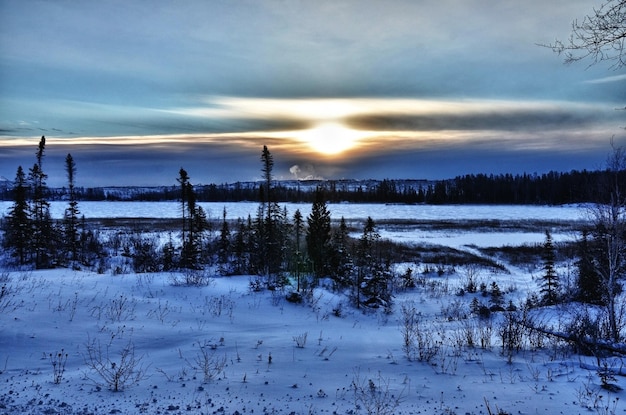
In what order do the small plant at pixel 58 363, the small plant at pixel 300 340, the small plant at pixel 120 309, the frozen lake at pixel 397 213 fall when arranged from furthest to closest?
the frozen lake at pixel 397 213
the small plant at pixel 120 309
the small plant at pixel 300 340
the small plant at pixel 58 363

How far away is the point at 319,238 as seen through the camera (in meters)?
26.0

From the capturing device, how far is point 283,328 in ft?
33.5

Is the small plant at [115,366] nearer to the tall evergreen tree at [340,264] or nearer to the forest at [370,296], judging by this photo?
the forest at [370,296]

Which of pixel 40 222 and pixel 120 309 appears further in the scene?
pixel 40 222

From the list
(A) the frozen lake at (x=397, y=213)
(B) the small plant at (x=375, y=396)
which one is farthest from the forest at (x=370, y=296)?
(A) the frozen lake at (x=397, y=213)

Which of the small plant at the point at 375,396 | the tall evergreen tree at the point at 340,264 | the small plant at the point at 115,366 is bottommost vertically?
the tall evergreen tree at the point at 340,264

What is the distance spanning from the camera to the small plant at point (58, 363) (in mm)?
5891

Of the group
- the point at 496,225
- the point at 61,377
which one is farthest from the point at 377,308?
the point at 496,225

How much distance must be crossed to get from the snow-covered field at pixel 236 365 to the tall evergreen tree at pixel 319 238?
37.6 ft

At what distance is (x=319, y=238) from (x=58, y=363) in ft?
65.5

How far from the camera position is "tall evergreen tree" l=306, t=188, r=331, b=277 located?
23.8 meters

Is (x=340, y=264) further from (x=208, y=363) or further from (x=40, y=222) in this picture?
(x=40, y=222)

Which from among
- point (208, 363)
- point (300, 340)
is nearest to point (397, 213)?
point (300, 340)

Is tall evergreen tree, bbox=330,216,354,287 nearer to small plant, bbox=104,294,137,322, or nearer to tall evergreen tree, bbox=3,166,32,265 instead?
small plant, bbox=104,294,137,322
